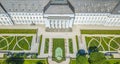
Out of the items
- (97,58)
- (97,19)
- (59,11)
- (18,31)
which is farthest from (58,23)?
(97,58)

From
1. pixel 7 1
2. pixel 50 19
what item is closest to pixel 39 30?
pixel 50 19

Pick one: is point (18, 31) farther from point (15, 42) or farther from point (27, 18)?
point (27, 18)

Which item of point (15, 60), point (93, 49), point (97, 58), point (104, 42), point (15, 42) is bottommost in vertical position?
point (15, 60)

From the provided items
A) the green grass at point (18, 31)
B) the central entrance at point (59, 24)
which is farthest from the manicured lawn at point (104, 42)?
the green grass at point (18, 31)

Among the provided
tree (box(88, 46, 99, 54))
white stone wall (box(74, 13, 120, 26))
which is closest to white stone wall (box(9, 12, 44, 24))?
white stone wall (box(74, 13, 120, 26))

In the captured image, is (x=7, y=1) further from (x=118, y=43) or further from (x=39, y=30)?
(x=118, y=43)

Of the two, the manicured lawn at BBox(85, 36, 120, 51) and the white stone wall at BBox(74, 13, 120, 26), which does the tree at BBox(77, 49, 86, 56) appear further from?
the white stone wall at BBox(74, 13, 120, 26)
